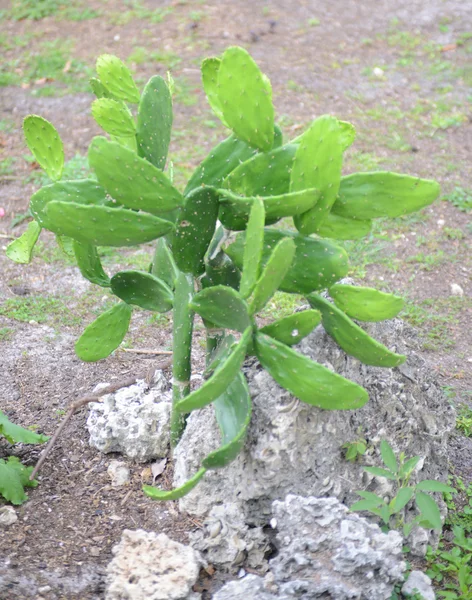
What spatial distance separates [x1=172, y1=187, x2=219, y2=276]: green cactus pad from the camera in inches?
79.2

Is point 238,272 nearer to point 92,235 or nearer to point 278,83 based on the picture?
point 92,235

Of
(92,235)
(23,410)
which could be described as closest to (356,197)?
(92,235)

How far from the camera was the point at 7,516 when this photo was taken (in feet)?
7.51

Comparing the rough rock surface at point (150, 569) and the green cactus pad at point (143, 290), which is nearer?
the rough rock surface at point (150, 569)

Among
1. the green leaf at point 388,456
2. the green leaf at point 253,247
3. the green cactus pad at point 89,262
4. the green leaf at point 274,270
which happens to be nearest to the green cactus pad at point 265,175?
the green leaf at point 253,247

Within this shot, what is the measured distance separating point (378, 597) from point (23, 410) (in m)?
1.60

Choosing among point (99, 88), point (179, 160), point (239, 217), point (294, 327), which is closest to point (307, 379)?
point (294, 327)

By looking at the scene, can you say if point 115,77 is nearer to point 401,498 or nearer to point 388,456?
point 388,456

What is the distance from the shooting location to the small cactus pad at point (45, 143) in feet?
7.42

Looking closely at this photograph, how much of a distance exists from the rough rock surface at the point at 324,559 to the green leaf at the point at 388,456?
0.17 m

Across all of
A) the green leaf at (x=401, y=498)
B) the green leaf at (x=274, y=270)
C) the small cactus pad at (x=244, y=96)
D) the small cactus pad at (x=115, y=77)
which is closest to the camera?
the green leaf at (x=274, y=270)

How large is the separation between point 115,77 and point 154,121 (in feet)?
0.85

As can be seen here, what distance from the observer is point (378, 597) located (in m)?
1.96

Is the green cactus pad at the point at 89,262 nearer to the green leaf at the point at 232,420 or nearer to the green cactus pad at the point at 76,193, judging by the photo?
the green cactus pad at the point at 76,193
